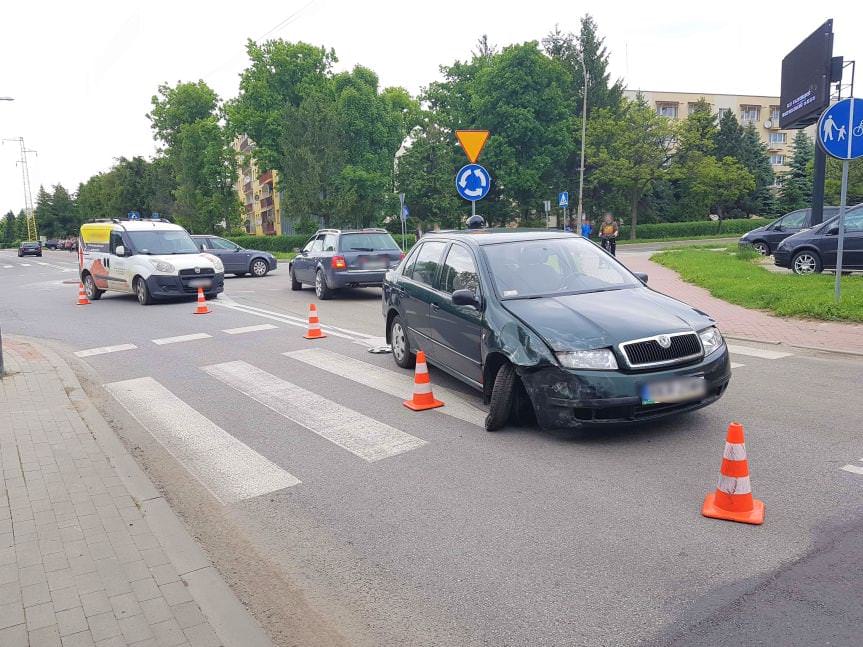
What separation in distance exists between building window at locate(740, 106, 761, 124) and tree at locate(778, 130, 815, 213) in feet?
100.0

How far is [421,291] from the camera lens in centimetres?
773

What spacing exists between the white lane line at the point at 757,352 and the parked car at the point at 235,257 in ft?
62.4

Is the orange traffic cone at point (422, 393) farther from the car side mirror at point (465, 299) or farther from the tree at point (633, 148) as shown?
the tree at point (633, 148)

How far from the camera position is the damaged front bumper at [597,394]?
16.7ft

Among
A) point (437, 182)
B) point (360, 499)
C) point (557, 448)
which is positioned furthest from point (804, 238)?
point (437, 182)

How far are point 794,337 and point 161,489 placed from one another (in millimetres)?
8557

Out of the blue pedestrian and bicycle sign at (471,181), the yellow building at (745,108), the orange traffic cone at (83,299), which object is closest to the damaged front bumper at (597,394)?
the blue pedestrian and bicycle sign at (471,181)

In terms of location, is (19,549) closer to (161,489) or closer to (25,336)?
(161,489)

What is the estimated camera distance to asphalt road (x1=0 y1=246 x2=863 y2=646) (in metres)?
3.16

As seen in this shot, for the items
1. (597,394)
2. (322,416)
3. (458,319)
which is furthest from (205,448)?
(597,394)

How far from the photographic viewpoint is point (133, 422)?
6.86 meters

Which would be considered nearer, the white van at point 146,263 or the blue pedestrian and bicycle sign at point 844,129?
the blue pedestrian and bicycle sign at point 844,129

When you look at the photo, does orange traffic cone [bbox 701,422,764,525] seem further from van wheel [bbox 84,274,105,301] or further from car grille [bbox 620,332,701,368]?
van wheel [bbox 84,274,105,301]

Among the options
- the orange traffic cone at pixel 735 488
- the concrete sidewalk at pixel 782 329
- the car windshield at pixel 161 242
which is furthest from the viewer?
the car windshield at pixel 161 242
